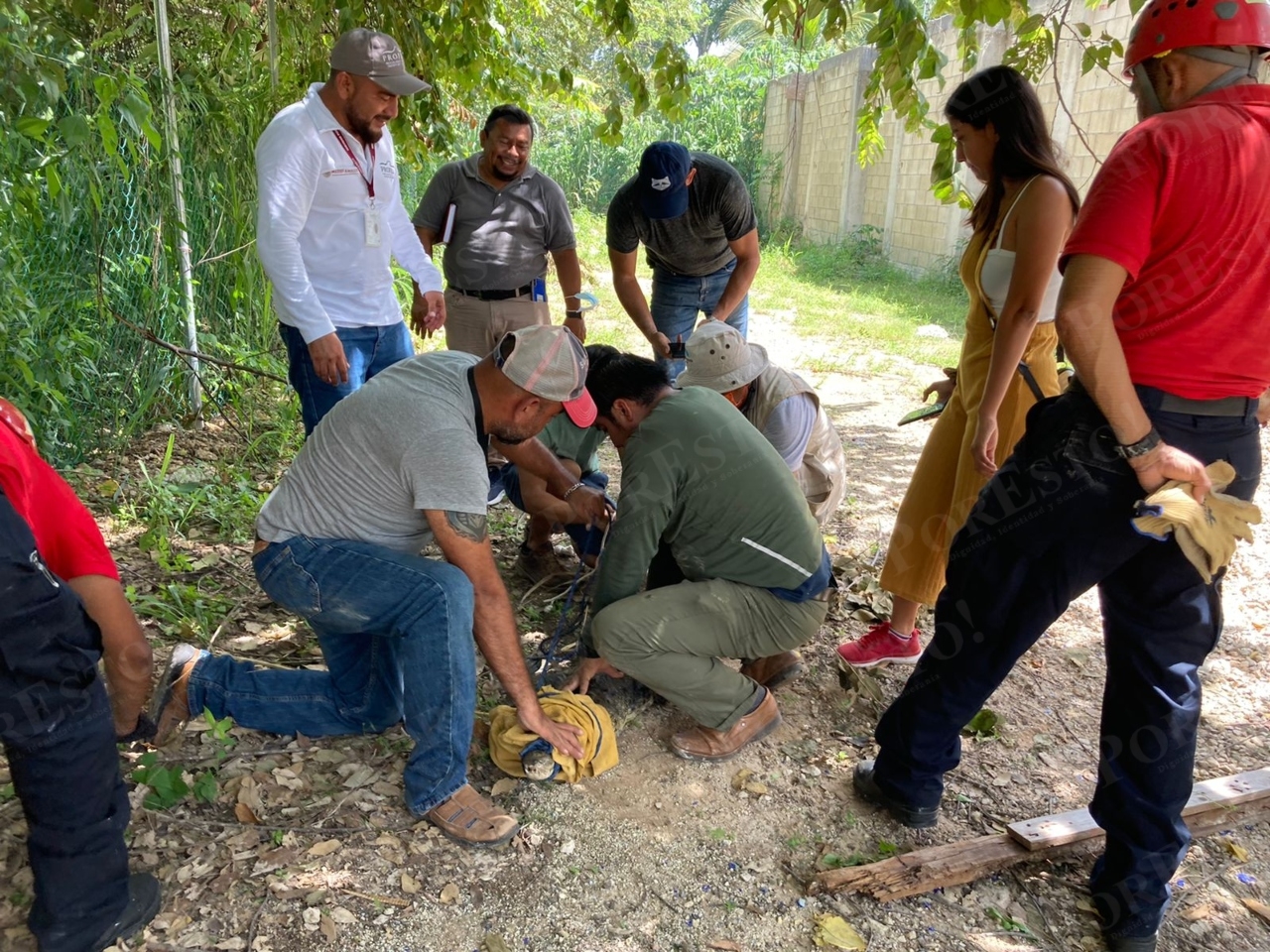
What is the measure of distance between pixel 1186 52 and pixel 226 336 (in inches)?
215

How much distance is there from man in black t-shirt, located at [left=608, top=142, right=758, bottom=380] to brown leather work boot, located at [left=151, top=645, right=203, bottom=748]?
8.25 feet

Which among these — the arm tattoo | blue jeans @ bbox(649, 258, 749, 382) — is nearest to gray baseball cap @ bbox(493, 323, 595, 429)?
the arm tattoo

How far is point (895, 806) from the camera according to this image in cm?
255

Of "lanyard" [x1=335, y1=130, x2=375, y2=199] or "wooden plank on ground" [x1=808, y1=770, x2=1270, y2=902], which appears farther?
"lanyard" [x1=335, y1=130, x2=375, y2=199]

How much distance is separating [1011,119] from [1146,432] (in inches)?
49.5

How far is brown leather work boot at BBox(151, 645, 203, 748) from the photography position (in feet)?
8.77

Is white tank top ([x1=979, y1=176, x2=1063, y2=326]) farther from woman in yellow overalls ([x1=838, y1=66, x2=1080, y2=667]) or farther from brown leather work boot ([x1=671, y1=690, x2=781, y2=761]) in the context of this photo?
brown leather work boot ([x1=671, y1=690, x2=781, y2=761])

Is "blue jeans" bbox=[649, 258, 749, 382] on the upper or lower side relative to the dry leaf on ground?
upper

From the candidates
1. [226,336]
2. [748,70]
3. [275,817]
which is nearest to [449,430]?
[275,817]

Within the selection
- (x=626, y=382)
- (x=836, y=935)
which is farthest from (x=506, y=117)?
(x=836, y=935)

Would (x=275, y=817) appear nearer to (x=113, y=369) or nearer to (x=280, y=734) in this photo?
(x=280, y=734)

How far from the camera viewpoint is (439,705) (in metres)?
2.38

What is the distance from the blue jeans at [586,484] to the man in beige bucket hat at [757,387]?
616mm

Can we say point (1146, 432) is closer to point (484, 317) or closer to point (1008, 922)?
point (1008, 922)
